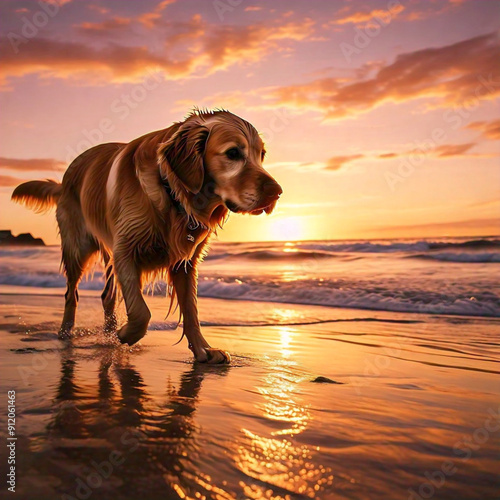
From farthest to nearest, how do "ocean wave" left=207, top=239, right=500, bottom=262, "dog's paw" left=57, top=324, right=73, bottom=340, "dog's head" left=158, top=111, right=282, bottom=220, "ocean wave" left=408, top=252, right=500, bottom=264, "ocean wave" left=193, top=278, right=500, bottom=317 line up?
"ocean wave" left=207, top=239, right=500, bottom=262, "ocean wave" left=408, top=252, right=500, bottom=264, "ocean wave" left=193, top=278, right=500, bottom=317, "dog's paw" left=57, top=324, right=73, bottom=340, "dog's head" left=158, top=111, right=282, bottom=220

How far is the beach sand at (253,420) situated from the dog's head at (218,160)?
1.14 m

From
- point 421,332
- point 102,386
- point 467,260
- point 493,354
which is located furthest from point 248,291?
point 467,260

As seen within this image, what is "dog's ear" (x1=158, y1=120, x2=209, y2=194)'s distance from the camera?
3.46 metres

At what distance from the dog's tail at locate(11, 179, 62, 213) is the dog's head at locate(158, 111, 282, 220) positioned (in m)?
2.64

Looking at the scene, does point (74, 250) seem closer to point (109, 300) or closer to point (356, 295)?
→ point (109, 300)

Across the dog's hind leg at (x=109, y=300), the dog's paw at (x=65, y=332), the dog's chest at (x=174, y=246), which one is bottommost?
the dog's paw at (x=65, y=332)

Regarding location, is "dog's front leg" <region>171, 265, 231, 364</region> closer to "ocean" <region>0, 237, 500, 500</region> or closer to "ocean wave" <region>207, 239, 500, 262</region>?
"ocean" <region>0, 237, 500, 500</region>

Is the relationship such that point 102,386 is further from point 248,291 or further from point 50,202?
point 248,291

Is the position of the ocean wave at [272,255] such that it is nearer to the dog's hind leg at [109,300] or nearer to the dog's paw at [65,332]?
the dog's hind leg at [109,300]

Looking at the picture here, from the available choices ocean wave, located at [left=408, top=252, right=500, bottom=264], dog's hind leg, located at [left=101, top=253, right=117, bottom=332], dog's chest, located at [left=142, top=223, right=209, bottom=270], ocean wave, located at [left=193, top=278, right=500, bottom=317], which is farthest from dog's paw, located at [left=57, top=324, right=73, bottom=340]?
ocean wave, located at [left=408, top=252, right=500, bottom=264]

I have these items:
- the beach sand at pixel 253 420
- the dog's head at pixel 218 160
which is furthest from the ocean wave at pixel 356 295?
the dog's head at pixel 218 160

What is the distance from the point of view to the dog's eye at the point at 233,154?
342 centimetres

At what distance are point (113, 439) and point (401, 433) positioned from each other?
3.61 ft

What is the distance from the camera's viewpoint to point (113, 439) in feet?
5.99
